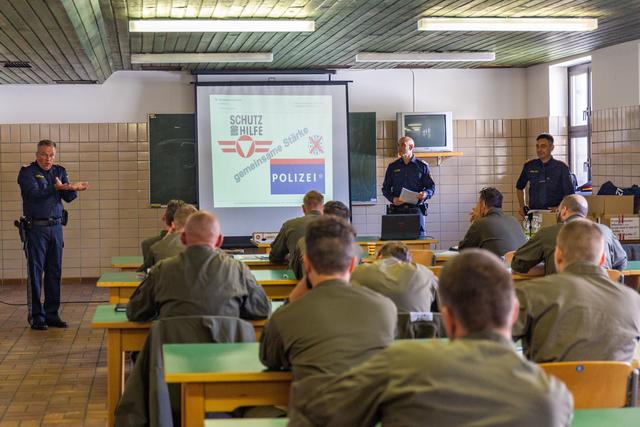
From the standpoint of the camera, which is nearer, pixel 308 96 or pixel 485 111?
pixel 308 96

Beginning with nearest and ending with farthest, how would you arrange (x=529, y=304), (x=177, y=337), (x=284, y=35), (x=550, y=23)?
(x=529, y=304) → (x=177, y=337) → (x=550, y=23) → (x=284, y=35)

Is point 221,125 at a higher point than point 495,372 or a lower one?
higher

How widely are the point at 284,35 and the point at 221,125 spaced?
3.02 metres

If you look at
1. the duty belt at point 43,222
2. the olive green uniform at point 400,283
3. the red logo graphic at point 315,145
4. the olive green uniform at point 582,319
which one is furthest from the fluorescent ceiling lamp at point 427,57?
the olive green uniform at point 582,319

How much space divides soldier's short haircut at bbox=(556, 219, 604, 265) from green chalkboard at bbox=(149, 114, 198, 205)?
8.85 m

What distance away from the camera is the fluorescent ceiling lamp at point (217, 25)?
829cm

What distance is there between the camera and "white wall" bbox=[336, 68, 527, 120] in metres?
12.9

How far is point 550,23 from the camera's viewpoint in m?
8.88

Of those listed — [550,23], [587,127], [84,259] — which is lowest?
Result: [84,259]

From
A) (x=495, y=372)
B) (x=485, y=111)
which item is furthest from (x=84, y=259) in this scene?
(x=495, y=372)

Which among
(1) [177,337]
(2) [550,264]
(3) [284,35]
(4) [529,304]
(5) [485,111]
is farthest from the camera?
(5) [485,111]

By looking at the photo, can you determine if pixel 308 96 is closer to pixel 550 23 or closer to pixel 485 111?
pixel 485 111

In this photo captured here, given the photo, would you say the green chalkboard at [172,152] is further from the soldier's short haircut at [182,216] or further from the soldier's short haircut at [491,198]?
the soldier's short haircut at [182,216]

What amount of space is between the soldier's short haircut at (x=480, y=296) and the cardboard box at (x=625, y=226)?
7645mm
